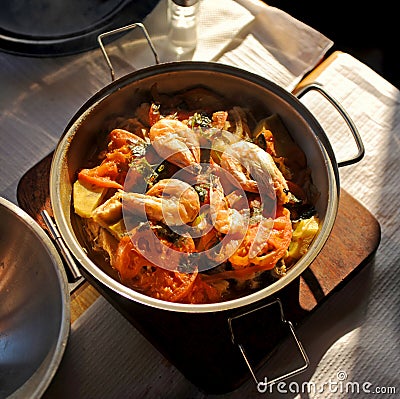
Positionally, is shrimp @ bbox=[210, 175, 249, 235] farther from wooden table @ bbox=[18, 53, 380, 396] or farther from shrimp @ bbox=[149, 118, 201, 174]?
wooden table @ bbox=[18, 53, 380, 396]

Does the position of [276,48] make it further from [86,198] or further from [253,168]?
[86,198]

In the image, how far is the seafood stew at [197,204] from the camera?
1020 millimetres

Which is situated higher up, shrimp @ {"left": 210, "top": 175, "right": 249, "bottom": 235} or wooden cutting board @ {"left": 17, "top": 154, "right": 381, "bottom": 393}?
shrimp @ {"left": 210, "top": 175, "right": 249, "bottom": 235}

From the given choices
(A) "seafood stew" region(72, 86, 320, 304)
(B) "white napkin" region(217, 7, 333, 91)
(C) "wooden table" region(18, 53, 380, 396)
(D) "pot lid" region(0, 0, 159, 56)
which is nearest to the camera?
(A) "seafood stew" region(72, 86, 320, 304)

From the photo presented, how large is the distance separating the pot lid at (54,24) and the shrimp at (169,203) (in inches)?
22.0

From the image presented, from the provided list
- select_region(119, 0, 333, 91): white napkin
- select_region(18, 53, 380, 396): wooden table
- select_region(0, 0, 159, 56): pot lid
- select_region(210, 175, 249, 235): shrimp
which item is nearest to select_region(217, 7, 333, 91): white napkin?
select_region(119, 0, 333, 91): white napkin

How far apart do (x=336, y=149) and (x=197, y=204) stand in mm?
543

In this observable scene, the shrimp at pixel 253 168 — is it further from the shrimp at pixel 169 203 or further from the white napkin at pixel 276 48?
the white napkin at pixel 276 48

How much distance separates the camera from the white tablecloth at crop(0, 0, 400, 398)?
1.18m

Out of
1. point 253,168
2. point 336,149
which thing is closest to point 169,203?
point 253,168

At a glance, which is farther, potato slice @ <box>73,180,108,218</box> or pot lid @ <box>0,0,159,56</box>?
pot lid @ <box>0,0,159,56</box>

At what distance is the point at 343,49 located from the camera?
1.97 m

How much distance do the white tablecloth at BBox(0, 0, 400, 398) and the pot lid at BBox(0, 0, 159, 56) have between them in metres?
0.09

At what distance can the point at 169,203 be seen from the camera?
1.03 metres
